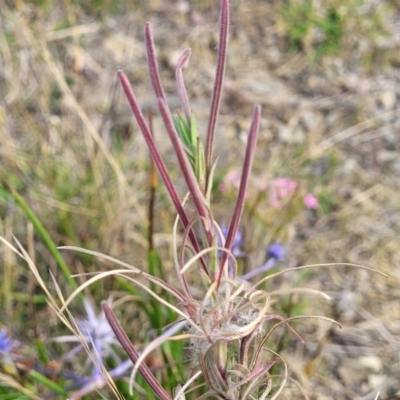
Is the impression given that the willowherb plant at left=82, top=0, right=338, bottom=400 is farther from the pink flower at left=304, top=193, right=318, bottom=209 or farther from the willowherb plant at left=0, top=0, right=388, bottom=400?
the pink flower at left=304, top=193, right=318, bottom=209

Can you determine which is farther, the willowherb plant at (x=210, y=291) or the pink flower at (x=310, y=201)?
the pink flower at (x=310, y=201)

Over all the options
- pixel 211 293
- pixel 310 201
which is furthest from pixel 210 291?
pixel 310 201

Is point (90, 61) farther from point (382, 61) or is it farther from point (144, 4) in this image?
point (382, 61)

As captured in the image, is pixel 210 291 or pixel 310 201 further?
pixel 310 201

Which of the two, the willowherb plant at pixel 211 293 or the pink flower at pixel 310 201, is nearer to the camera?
the willowherb plant at pixel 211 293

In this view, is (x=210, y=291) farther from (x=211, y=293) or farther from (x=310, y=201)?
(x=310, y=201)

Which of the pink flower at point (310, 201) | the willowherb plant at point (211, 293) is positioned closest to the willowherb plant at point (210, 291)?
the willowherb plant at point (211, 293)

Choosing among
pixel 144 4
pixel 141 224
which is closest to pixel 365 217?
pixel 141 224

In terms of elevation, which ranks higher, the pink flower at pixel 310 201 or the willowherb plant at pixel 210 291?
the willowherb plant at pixel 210 291

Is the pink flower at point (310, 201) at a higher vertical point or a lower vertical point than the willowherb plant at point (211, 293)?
lower

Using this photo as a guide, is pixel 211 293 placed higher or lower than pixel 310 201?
→ higher

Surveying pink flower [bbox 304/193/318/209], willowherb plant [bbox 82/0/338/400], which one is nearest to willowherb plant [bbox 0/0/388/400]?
willowherb plant [bbox 82/0/338/400]

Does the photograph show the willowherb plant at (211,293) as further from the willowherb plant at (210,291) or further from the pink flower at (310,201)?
the pink flower at (310,201)
